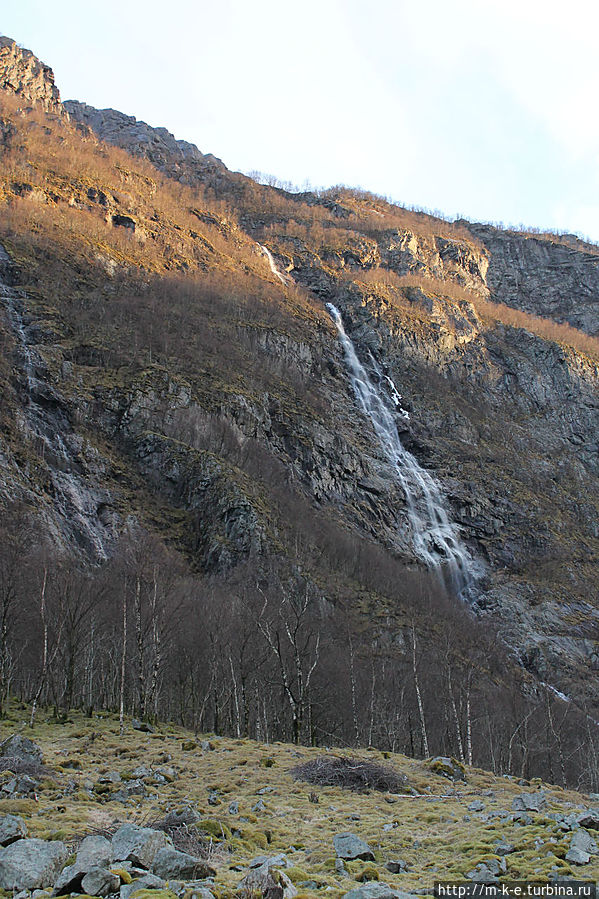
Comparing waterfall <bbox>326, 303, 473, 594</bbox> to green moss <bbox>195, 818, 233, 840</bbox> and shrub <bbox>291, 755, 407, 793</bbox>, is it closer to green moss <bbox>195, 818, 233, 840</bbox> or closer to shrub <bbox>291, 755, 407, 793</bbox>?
shrub <bbox>291, 755, 407, 793</bbox>

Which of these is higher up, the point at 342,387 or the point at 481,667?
the point at 342,387

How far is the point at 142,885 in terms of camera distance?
7773mm

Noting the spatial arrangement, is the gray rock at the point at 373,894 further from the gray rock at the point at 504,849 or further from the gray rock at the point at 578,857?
the gray rock at the point at 504,849

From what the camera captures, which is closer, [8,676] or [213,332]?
[8,676]

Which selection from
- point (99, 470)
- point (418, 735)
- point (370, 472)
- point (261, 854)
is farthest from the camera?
point (370, 472)

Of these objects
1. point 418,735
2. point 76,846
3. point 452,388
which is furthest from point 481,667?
point 452,388

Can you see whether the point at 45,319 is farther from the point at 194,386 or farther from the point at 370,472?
the point at 370,472

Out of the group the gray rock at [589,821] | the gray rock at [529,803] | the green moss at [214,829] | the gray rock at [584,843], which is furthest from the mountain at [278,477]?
the gray rock at [584,843]

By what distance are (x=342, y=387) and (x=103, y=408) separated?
52.7m

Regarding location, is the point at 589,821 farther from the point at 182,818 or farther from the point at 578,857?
the point at 182,818

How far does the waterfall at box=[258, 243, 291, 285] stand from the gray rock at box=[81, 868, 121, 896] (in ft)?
502

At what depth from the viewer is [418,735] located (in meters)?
49.2

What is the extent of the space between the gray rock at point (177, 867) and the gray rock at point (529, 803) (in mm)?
9686

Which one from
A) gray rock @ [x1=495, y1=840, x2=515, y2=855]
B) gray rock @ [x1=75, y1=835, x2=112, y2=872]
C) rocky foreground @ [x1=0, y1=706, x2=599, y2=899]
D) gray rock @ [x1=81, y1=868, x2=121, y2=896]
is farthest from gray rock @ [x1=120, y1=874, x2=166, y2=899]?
gray rock @ [x1=495, y1=840, x2=515, y2=855]
